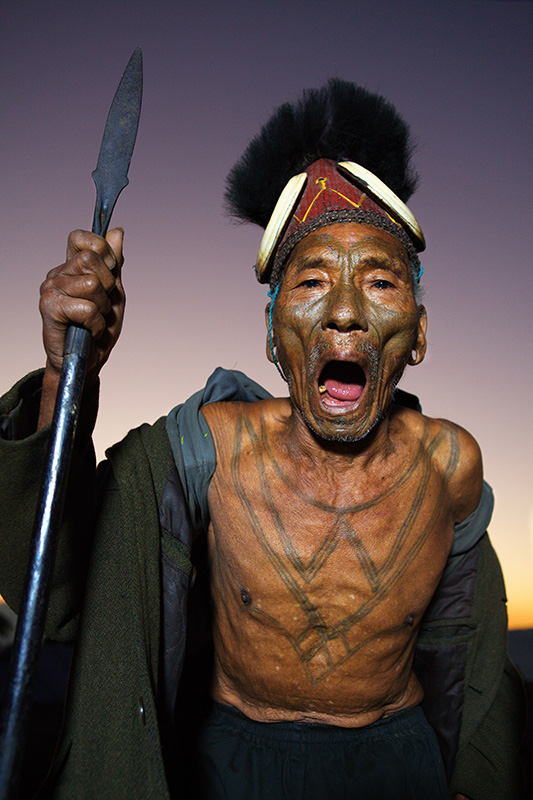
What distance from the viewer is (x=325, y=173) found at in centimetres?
230

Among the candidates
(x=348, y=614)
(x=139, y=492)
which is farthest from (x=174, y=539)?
(x=348, y=614)

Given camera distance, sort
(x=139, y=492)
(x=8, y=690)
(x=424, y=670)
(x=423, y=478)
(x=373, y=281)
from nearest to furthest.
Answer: (x=8, y=690) → (x=139, y=492) → (x=373, y=281) → (x=423, y=478) → (x=424, y=670)

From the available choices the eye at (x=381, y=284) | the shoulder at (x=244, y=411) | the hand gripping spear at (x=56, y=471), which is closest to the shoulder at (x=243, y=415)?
the shoulder at (x=244, y=411)

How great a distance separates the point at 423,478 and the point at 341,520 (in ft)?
1.17

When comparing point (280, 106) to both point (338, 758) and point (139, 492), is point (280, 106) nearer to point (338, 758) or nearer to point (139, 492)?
point (139, 492)

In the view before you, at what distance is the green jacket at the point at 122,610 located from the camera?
4.87 ft

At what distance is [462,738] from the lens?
228 cm

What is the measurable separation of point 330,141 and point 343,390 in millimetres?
978

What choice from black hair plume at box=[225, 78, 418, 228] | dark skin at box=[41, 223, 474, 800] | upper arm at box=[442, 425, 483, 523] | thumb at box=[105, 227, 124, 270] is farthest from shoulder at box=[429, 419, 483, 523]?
thumb at box=[105, 227, 124, 270]

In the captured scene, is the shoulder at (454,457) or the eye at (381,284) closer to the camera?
the eye at (381,284)

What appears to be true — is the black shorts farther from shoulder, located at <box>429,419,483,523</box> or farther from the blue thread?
the blue thread

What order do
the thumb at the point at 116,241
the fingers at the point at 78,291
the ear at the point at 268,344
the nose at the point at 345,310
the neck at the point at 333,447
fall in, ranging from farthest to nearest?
1. the ear at the point at 268,344
2. the neck at the point at 333,447
3. the nose at the point at 345,310
4. the thumb at the point at 116,241
5. the fingers at the point at 78,291

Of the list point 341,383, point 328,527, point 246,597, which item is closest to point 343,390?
point 341,383

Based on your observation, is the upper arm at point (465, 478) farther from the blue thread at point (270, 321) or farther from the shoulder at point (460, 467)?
the blue thread at point (270, 321)
